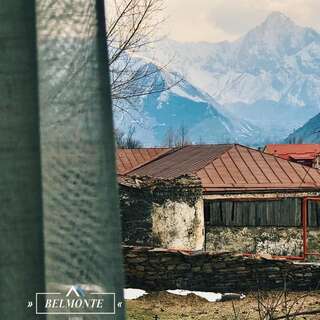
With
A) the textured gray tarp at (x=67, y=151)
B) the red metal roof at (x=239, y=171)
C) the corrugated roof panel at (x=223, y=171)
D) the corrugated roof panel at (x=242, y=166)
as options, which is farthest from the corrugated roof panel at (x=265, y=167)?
the textured gray tarp at (x=67, y=151)

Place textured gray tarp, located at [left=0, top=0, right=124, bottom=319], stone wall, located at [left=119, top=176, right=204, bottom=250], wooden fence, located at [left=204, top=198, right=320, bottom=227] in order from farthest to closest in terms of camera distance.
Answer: wooden fence, located at [left=204, top=198, right=320, bottom=227], stone wall, located at [left=119, top=176, right=204, bottom=250], textured gray tarp, located at [left=0, top=0, right=124, bottom=319]

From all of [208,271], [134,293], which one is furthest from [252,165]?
[134,293]

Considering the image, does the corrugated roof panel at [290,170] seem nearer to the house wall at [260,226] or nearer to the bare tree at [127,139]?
the house wall at [260,226]

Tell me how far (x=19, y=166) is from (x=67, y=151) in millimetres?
74

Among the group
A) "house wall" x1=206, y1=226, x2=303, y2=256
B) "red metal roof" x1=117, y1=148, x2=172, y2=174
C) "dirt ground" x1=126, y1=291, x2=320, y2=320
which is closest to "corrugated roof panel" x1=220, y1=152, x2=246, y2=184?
"house wall" x1=206, y1=226, x2=303, y2=256

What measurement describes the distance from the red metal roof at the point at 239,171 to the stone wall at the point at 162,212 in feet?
11.5

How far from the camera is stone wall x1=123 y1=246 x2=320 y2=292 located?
34.8 ft

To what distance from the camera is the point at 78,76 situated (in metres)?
0.98

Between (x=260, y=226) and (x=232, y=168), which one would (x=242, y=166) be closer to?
(x=232, y=168)

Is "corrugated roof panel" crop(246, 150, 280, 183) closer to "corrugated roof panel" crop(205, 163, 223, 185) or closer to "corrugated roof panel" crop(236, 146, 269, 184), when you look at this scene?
"corrugated roof panel" crop(236, 146, 269, 184)

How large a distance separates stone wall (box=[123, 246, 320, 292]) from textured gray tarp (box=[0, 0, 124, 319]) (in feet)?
31.9

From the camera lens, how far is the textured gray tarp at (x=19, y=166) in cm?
97

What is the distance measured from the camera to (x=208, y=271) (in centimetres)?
1074

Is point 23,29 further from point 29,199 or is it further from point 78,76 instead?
point 29,199
